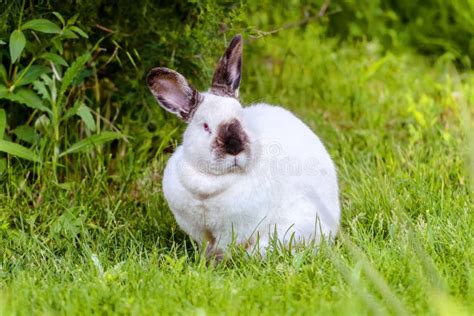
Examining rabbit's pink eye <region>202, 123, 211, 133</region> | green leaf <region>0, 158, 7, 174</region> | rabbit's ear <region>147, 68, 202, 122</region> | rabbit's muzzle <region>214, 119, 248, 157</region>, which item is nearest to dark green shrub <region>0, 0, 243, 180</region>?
green leaf <region>0, 158, 7, 174</region>

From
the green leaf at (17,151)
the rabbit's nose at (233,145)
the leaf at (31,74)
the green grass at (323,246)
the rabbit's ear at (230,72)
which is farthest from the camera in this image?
the leaf at (31,74)

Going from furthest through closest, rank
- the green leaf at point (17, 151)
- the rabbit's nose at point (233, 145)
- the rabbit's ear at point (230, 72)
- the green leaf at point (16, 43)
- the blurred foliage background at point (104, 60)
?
1. the blurred foliage background at point (104, 60)
2. the green leaf at point (17, 151)
3. the green leaf at point (16, 43)
4. the rabbit's ear at point (230, 72)
5. the rabbit's nose at point (233, 145)

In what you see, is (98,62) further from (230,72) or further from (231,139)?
(231,139)

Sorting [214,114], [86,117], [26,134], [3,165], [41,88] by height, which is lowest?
[3,165]

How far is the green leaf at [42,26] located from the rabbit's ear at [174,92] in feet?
2.05

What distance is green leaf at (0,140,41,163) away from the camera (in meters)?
4.16

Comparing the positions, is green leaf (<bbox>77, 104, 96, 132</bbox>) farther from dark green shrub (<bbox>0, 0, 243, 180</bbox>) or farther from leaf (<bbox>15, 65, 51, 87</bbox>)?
leaf (<bbox>15, 65, 51, 87</bbox>)

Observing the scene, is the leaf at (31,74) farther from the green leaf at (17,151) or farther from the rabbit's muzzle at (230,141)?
the rabbit's muzzle at (230,141)

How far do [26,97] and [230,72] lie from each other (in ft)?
3.58

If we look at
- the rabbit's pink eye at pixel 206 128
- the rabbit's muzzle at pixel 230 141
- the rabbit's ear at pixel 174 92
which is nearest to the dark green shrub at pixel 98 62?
the rabbit's ear at pixel 174 92

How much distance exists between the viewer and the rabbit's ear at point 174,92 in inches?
147

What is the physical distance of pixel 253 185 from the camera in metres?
3.61

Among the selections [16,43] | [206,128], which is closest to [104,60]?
[16,43]

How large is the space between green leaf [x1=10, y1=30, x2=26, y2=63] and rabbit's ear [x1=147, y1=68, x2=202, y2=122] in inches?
25.5
